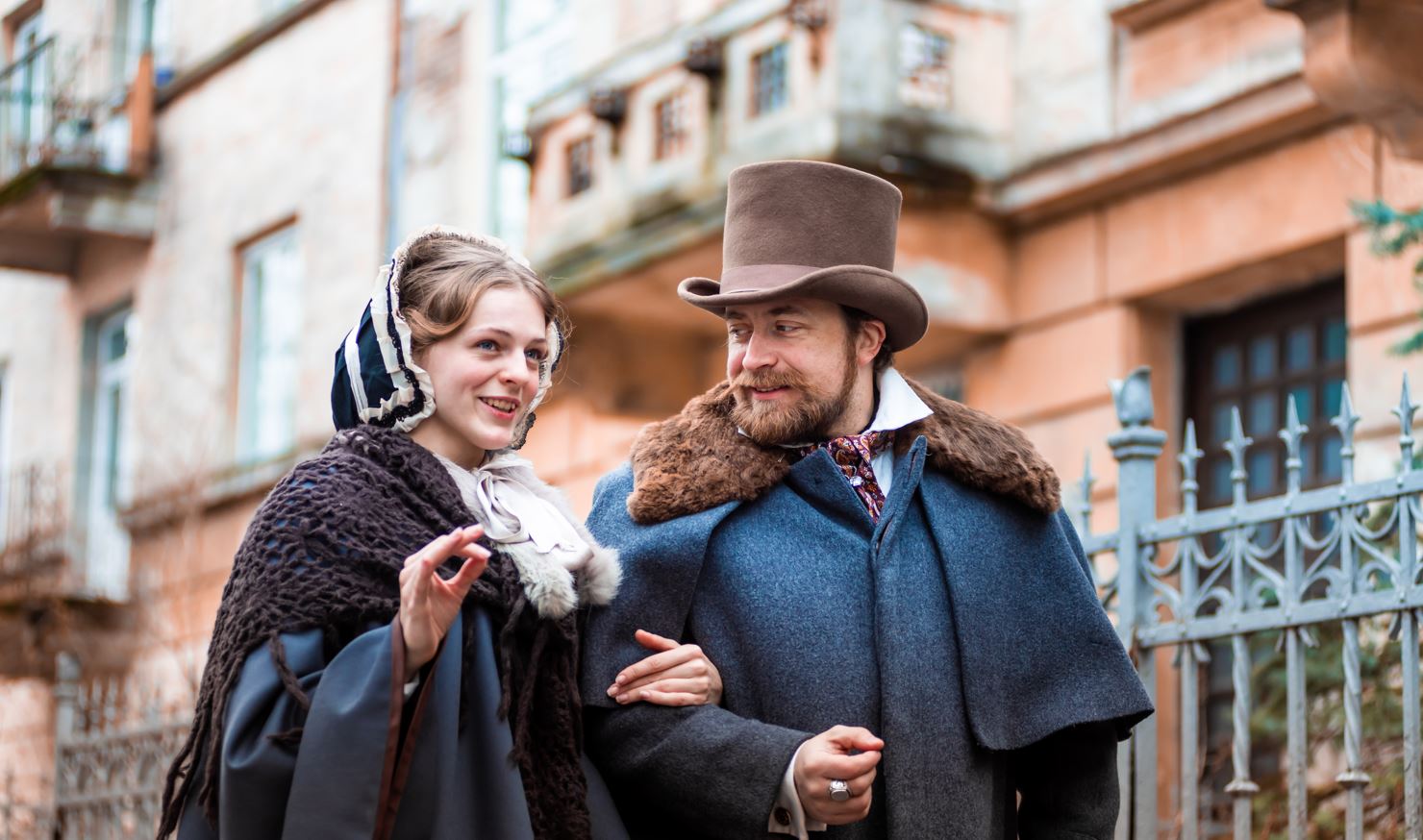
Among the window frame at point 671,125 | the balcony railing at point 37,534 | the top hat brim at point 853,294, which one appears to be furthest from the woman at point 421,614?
the balcony railing at point 37,534

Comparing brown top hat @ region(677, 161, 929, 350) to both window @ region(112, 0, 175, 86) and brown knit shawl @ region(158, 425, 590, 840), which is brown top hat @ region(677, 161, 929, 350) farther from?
window @ region(112, 0, 175, 86)

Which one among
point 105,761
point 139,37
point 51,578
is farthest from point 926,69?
point 139,37

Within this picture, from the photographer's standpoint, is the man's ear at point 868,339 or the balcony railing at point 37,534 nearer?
the man's ear at point 868,339

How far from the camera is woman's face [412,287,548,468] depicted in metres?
3.50

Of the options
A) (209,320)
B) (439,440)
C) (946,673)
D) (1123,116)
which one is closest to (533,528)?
(439,440)

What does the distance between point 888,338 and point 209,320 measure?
11935 mm

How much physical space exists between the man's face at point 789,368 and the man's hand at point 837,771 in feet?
2.08

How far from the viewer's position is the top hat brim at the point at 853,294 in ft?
12.7

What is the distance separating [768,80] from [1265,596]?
14.4 feet

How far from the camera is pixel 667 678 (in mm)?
3633

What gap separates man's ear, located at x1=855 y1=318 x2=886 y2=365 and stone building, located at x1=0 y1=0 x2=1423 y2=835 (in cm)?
367

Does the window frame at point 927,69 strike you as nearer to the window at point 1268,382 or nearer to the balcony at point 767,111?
the balcony at point 767,111

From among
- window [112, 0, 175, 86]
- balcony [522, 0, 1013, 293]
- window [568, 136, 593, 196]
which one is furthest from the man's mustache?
window [112, 0, 175, 86]

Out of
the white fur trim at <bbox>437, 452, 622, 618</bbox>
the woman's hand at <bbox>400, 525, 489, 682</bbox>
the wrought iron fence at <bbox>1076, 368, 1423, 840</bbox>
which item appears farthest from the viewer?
the wrought iron fence at <bbox>1076, 368, 1423, 840</bbox>
